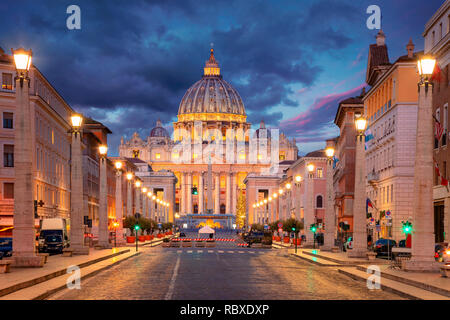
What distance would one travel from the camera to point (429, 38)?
55.0m

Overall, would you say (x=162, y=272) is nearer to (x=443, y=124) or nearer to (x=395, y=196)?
(x=443, y=124)

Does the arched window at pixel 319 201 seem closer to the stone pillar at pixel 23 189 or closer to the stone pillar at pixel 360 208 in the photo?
the stone pillar at pixel 360 208

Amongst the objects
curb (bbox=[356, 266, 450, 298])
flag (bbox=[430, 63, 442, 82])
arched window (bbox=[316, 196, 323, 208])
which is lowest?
curb (bbox=[356, 266, 450, 298])

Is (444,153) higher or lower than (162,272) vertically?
higher

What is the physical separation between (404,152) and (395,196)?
3.77 meters

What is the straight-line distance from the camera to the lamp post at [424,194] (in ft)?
90.9

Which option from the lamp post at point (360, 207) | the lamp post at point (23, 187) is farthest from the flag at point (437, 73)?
the lamp post at point (23, 187)

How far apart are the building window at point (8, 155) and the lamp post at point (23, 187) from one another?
35450 mm

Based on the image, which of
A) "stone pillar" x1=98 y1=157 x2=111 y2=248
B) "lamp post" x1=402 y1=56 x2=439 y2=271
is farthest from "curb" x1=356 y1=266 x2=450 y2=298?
"stone pillar" x1=98 y1=157 x2=111 y2=248

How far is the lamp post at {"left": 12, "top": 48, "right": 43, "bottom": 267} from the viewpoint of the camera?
29.4m

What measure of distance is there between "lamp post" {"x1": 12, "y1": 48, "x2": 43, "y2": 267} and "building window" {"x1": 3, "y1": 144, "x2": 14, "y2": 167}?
35.4 meters

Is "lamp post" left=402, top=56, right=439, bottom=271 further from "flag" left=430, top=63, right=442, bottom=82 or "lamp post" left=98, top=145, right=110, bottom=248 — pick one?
"lamp post" left=98, top=145, right=110, bottom=248
